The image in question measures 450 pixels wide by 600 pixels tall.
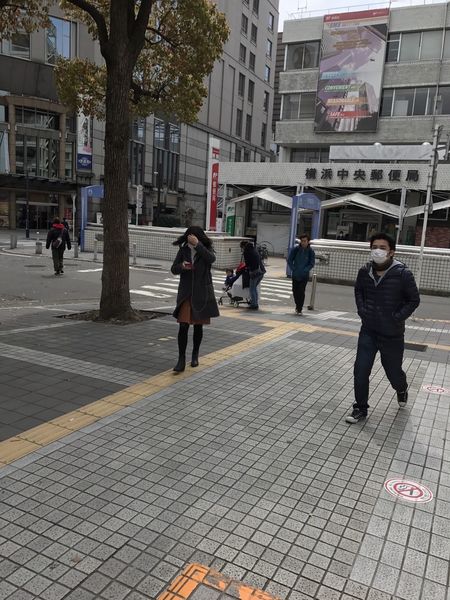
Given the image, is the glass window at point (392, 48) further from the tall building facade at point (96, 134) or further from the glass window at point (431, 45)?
the tall building facade at point (96, 134)

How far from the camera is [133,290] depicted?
1421cm

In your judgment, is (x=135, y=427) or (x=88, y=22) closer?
(x=135, y=427)

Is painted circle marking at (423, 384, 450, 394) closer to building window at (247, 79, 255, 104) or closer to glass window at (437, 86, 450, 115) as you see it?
glass window at (437, 86, 450, 115)

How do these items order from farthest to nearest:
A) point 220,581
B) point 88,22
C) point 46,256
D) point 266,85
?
point 266,85, point 46,256, point 88,22, point 220,581

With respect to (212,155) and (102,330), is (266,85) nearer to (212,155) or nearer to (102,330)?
(212,155)

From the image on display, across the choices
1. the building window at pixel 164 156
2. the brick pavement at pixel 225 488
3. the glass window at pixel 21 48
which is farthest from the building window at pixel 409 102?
the brick pavement at pixel 225 488

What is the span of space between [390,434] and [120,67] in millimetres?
6933

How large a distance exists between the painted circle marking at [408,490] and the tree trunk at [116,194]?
5.79 m

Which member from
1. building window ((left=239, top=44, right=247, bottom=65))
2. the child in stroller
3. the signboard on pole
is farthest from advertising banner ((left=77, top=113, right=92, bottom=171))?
the child in stroller

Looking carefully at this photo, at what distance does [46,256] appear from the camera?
71.7 feet

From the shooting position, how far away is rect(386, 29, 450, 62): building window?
3127 centimetres

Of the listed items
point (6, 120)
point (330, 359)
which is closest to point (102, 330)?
point (330, 359)

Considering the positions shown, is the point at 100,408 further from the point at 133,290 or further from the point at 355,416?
the point at 133,290

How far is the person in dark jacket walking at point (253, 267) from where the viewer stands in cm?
1078
